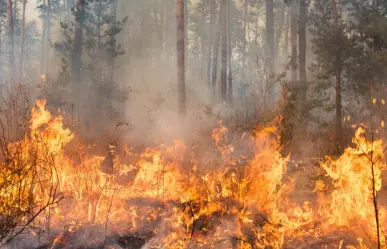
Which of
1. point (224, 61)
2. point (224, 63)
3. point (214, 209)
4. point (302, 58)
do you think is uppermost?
point (224, 61)

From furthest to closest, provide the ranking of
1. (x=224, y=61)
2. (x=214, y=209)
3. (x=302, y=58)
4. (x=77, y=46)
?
(x=224, y=61) < (x=77, y=46) < (x=302, y=58) < (x=214, y=209)

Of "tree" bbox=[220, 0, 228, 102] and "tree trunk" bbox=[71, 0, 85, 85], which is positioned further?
"tree" bbox=[220, 0, 228, 102]

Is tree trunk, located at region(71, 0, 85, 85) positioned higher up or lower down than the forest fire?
higher up

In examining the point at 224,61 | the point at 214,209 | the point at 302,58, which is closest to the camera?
the point at 214,209

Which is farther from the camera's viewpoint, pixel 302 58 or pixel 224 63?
pixel 224 63

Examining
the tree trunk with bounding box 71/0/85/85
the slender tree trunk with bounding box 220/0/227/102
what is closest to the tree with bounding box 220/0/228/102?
the slender tree trunk with bounding box 220/0/227/102

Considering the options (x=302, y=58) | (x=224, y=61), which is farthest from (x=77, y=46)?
(x=302, y=58)

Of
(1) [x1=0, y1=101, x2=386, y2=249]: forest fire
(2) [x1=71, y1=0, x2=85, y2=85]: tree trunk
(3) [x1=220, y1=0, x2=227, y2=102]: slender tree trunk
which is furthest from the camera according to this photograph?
(3) [x1=220, y1=0, x2=227, y2=102]: slender tree trunk

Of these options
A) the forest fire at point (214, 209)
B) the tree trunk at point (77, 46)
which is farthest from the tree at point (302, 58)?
the tree trunk at point (77, 46)

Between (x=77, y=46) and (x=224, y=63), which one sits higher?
(x=77, y=46)

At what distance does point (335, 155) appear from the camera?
8070 millimetres

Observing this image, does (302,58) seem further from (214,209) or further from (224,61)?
(214,209)

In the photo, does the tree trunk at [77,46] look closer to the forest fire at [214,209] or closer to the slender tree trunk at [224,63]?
the slender tree trunk at [224,63]

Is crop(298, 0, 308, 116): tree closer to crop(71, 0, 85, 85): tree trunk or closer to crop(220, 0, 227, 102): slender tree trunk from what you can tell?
crop(220, 0, 227, 102): slender tree trunk
